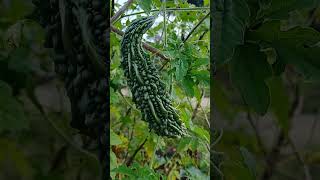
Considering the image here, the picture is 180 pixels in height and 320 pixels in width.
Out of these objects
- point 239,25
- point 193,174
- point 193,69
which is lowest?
point 193,174

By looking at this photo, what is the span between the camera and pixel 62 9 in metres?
1.17

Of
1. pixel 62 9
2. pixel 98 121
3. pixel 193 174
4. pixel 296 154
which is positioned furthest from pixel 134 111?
pixel 296 154

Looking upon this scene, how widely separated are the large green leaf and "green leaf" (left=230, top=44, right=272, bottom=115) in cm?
4

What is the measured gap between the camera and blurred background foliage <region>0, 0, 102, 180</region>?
3.80 feet

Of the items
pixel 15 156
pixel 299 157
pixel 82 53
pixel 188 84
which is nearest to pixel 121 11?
pixel 82 53

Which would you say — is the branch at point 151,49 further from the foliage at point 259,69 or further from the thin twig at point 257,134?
the thin twig at point 257,134

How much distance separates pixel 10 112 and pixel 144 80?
0.37m

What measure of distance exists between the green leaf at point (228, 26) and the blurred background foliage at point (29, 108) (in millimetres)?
427

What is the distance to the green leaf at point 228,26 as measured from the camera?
3.71 feet

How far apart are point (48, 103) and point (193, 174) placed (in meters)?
0.45

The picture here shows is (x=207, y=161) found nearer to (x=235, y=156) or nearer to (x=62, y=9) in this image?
(x=235, y=156)

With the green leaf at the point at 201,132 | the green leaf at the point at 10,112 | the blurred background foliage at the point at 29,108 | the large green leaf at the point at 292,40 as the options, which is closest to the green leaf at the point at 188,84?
the green leaf at the point at 201,132

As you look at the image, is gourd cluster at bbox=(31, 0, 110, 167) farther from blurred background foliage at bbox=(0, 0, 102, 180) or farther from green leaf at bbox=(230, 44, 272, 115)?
green leaf at bbox=(230, 44, 272, 115)

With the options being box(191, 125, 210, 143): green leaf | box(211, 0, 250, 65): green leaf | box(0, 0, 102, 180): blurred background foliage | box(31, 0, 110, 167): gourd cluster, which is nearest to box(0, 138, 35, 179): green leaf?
box(0, 0, 102, 180): blurred background foliage
